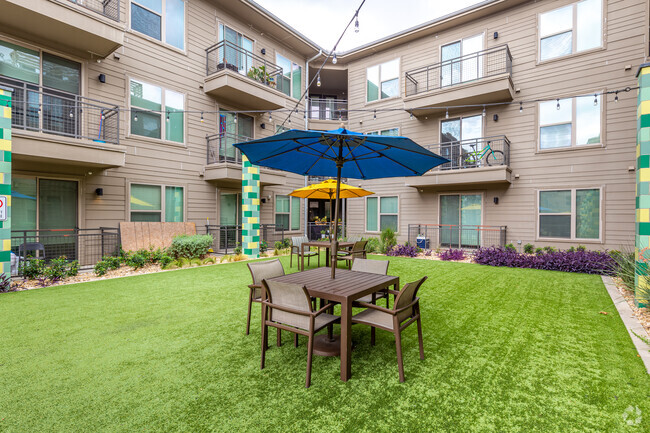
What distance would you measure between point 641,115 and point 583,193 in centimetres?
589

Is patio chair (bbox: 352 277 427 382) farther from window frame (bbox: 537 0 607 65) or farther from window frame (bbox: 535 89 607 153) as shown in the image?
window frame (bbox: 537 0 607 65)

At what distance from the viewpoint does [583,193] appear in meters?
9.73

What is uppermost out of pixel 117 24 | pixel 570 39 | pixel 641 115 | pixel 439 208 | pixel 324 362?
pixel 570 39

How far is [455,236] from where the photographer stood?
1191 centimetres

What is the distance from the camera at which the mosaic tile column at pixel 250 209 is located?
33.9ft

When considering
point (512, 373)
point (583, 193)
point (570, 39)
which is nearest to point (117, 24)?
point (512, 373)

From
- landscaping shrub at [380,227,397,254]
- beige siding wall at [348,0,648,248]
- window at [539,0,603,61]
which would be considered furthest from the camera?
landscaping shrub at [380,227,397,254]

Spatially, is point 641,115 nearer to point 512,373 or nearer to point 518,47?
point 512,373

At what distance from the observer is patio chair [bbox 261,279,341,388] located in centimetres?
265

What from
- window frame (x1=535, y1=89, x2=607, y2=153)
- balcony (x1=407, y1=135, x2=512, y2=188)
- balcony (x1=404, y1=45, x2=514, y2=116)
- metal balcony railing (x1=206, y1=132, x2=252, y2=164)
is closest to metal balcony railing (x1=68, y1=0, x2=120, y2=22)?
metal balcony railing (x1=206, y1=132, x2=252, y2=164)

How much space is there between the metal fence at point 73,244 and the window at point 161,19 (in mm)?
6467

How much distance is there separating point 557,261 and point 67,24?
13.9 metres

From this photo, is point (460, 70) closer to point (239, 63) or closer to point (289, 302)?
point (239, 63)

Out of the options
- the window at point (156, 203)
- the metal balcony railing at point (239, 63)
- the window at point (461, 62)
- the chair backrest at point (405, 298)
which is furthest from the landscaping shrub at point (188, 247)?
the window at point (461, 62)
